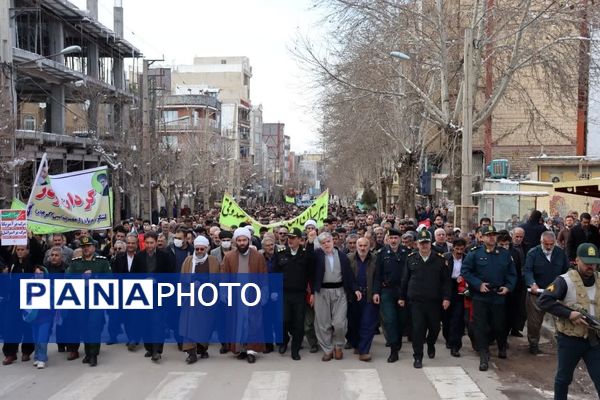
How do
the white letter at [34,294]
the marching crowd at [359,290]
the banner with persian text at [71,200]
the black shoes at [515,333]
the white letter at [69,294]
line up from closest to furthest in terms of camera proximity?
1. the marching crowd at [359,290]
2. the white letter at [34,294]
3. the white letter at [69,294]
4. the black shoes at [515,333]
5. the banner with persian text at [71,200]

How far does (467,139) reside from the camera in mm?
18016

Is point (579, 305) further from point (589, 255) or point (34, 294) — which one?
point (34, 294)

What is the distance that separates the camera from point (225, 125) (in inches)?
3903

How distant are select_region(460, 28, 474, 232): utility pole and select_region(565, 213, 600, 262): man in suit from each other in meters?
3.97

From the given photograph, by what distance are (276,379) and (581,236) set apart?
7179 mm

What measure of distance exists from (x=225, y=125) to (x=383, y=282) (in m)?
90.4

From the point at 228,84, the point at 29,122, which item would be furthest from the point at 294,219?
the point at 228,84

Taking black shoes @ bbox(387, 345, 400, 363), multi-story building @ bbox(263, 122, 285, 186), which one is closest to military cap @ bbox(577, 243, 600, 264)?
black shoes @ bbox(387, 345, 400, 363)

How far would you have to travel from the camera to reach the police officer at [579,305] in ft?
21.5

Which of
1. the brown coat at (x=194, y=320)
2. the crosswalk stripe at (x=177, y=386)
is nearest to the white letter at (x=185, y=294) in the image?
the brown coat at (x=194, y=320)

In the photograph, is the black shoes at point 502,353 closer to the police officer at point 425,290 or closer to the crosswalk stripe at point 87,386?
the police officer at point 425,290

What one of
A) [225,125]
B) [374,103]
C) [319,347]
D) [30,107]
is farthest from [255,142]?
[319,347]

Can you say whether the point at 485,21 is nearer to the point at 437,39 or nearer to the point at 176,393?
the point at 437,39

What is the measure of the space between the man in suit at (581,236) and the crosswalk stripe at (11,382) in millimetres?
9339
